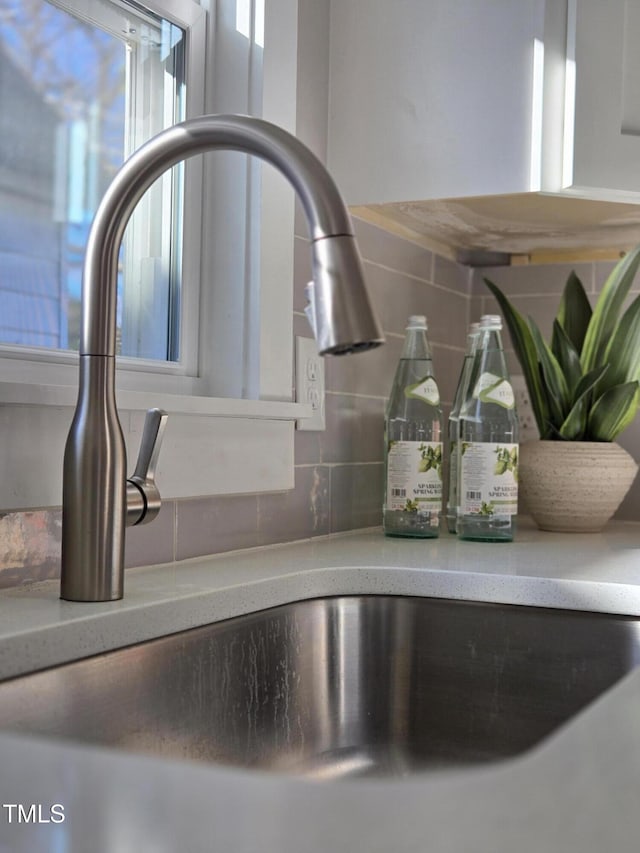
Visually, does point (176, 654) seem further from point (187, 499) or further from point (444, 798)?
point (444, 798)

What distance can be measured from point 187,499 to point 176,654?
296 millimetres

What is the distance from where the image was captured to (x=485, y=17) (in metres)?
1.27

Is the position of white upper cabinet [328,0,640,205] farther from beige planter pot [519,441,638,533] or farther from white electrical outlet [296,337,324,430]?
beige planter pot [519,441,638,533]

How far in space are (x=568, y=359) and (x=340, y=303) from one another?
36.1 inches

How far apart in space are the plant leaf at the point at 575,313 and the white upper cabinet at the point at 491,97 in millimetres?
251

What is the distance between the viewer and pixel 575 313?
1544 millimetres

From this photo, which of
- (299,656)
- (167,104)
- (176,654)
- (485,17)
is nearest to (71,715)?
(176,654)

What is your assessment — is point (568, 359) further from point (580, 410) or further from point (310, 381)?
point (310, 381)

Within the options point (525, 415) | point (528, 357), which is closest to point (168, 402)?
point (528, 357)

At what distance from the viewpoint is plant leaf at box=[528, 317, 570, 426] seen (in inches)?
56.7

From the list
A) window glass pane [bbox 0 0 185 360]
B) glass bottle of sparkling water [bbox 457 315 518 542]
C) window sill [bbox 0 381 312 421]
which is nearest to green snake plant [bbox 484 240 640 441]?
glass bottle of sparkling water [bbox 457 315 518 542]

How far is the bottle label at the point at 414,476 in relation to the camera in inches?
51.3

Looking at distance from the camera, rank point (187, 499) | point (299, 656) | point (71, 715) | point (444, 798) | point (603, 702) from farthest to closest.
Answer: point (187, 499)
point (299, 656)
point (71, 715)
point (603, 702)
point (444, 798)

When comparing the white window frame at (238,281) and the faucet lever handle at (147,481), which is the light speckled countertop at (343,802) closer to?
the faucet lever handle at (147,481)
